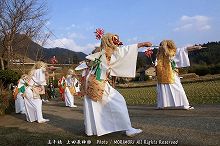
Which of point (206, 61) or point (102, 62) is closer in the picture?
point (102, 62)

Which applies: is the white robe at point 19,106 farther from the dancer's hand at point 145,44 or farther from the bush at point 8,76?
the dancer's hand at point 145,44

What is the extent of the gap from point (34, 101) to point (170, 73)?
4706mm

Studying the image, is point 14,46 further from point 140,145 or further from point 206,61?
point 206,61

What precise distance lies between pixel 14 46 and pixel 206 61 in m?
34.2

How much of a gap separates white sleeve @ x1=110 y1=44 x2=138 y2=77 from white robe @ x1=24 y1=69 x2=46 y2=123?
4.31m

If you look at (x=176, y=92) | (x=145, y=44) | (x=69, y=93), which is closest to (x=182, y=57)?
(x=176, y=92)

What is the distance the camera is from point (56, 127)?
10312 mm

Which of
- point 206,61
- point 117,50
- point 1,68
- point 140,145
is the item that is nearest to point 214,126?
point 140,145

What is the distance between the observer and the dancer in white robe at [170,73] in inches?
479

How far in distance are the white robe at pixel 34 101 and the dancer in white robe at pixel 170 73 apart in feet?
13.1

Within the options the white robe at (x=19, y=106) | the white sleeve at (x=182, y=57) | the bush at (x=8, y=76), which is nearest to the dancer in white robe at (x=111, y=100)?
the white sleeve at (x=182, y=57)

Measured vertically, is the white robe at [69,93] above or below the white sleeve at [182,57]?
below

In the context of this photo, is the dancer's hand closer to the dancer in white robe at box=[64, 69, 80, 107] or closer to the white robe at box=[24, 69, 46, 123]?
the white robe at box=[24, 69, 46, 123]

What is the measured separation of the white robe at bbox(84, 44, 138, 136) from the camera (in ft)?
26.1
